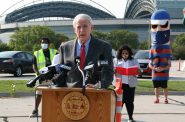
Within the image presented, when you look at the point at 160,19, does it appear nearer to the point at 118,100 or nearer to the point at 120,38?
the point at 118,100

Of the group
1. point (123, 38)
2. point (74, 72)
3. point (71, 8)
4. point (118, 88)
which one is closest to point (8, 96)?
point (118, 88)

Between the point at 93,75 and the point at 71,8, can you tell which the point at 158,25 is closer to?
the point at 93,75

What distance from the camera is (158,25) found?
50.9 feet

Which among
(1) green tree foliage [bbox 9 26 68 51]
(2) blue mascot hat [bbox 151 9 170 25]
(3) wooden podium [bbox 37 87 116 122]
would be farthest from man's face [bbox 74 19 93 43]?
(1) green tree foliage [bbox 9 26 68 51]

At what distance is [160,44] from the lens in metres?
15.3

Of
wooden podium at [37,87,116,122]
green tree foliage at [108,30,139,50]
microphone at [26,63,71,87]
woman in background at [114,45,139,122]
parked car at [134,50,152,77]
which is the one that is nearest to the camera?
wooden podium at [37,87,116,122]

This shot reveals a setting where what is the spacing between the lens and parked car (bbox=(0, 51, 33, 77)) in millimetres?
26594

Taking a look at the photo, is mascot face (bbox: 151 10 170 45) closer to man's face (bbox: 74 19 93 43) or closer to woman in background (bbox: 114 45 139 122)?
woman in background (bbox: 114 45 139 122)

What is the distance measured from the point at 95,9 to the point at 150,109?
150951mm

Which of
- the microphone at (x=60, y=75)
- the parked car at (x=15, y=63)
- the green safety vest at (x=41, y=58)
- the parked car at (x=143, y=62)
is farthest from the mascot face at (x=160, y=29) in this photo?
the parked car at (x=15, y=63)

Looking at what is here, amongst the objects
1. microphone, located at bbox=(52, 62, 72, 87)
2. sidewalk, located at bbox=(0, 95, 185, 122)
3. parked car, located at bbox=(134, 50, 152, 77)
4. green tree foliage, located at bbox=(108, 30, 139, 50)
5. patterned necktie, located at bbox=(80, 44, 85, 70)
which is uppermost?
green tree foliage, located at bbox=(108, 30, 139, 50)

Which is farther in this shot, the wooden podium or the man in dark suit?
the man in dark suit

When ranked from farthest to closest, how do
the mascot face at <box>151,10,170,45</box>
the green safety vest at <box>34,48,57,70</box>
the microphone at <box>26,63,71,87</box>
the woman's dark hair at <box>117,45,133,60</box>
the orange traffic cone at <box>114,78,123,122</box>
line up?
1. the mascot face at <box>151,10,170,45</box>
2. the green safety vest at <box>34,48,57,70</box>
3. the woman's dark hair at <box>117,45,133,60</box>
4. the orange traffic cone at <box>114,78,123,122</box>
5. the microphone at <box>26,63,71,87</box>

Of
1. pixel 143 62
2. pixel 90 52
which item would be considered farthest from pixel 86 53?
pixel 143 62
